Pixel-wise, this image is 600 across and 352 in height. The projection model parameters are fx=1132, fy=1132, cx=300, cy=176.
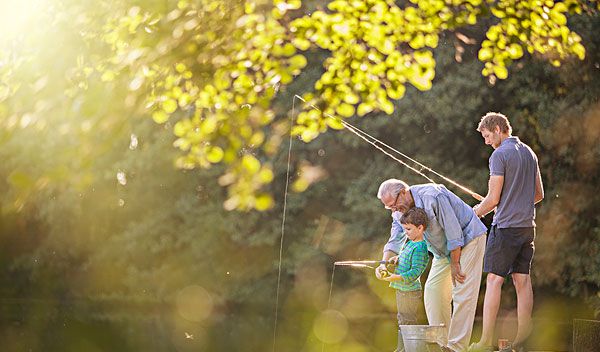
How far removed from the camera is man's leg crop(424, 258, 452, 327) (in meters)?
7.76

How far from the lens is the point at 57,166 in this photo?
4.64 metres

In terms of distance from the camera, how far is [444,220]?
7.47 metres

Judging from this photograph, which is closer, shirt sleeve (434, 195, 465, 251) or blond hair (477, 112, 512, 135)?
shirt sleeve (434, 195, 465, 251)

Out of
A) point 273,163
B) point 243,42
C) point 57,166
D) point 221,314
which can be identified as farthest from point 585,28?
point 57,166

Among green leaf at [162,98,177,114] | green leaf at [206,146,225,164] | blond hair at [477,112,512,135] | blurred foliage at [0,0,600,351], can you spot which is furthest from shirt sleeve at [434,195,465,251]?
blurred foliage at [0,0,600,351]

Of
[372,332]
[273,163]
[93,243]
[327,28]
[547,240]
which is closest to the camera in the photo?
[327,28]

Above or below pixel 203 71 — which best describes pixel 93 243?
below

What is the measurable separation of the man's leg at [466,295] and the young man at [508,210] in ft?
0.34

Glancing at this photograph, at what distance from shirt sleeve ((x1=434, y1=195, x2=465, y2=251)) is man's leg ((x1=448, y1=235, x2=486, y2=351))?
161mm

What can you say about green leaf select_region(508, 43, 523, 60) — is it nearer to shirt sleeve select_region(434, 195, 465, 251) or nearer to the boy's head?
shirt sleeve select_region(434, 195, 465, 251)

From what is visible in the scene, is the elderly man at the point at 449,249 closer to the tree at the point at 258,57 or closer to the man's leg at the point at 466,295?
the man's leg at the point at 466,295

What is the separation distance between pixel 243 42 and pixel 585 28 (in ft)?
40.6

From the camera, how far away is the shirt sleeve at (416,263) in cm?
808

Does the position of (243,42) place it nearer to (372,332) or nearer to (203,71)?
(203,71)
